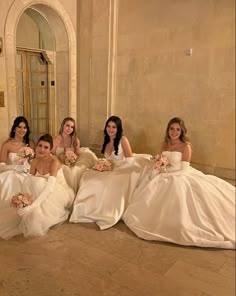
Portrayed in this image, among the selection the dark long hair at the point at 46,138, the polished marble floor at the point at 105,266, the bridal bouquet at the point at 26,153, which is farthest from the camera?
the bridal bouquet at the point at 26,153

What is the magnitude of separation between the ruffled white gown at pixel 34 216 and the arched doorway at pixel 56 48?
921 millimetres

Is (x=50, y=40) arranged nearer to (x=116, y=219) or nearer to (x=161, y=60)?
(x=161, y=60)

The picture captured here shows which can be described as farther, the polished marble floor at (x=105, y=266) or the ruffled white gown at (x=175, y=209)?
the ruffled white gown at (x=175, y=209)

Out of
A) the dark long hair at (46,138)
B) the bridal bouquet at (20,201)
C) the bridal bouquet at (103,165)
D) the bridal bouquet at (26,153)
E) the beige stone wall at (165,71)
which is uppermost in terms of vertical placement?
the beige stone wall at (165,71)

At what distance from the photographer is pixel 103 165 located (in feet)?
7.32

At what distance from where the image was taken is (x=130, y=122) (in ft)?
3.65

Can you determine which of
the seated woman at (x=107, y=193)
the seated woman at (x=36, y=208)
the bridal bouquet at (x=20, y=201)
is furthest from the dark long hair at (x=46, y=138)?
the seated woman at (x=107, y=193)

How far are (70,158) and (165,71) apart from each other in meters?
1.37

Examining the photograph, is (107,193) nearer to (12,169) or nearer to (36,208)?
(36,208)

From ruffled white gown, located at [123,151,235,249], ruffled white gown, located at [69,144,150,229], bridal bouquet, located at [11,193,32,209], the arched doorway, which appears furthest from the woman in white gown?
bridal bouquet, located at [11,193,32,209]

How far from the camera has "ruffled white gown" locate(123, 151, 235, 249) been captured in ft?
5.64

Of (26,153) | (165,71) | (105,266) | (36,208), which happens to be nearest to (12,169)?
(36,208)

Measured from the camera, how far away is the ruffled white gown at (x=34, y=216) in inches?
76.2

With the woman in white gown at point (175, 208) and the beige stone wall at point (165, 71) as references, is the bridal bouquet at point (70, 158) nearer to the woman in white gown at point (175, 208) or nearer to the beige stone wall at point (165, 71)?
the woman in white gown at point (175, 208)
